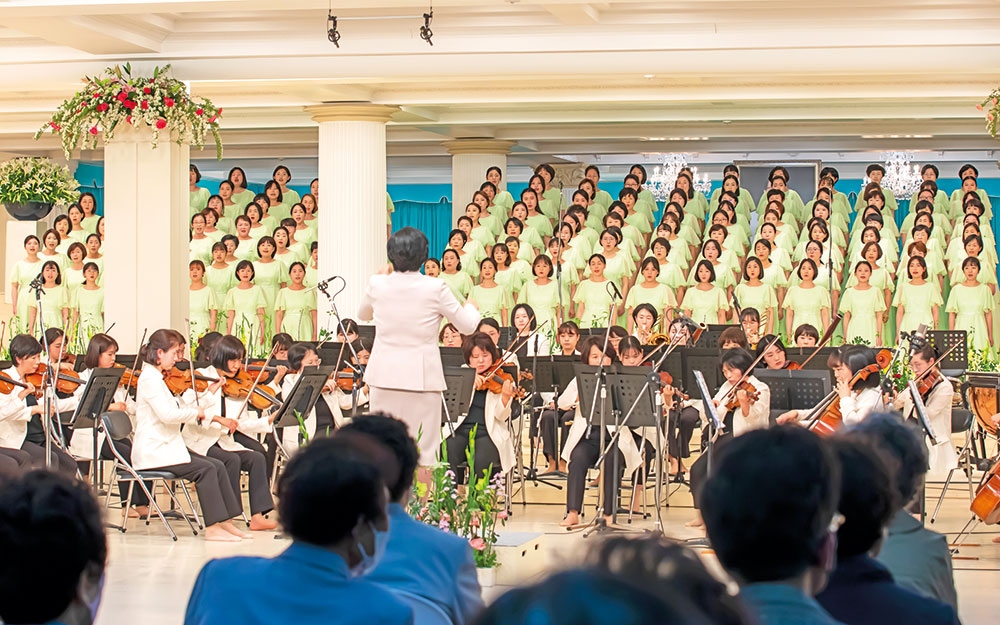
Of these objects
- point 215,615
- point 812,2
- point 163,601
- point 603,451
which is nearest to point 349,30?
point 812,2

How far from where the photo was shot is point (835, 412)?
22.5 ft

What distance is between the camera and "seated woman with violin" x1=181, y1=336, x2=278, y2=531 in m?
7.41

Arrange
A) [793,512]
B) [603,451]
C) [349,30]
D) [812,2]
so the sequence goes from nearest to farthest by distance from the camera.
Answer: [793,512]
[603,451]
[812,2]
[349,30]

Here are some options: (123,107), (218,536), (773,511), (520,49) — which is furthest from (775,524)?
(123,107)

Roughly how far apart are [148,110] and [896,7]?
17.5 ft

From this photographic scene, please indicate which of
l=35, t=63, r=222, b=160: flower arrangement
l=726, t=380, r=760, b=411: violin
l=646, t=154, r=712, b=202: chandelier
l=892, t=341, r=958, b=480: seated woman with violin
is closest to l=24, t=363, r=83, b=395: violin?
l=35, t=63, r=222, b=160: flower arrangement

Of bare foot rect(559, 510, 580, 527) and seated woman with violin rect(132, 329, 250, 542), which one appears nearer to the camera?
seated woman with violin rect(132, 329, 250, 542)

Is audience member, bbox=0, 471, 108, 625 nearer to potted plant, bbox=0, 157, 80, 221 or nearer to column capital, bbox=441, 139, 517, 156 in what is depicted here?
potted plant, bbox=0, 157, 80, 221

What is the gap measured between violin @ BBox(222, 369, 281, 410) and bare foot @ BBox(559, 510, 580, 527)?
170 cm

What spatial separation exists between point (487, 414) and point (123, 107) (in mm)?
3966

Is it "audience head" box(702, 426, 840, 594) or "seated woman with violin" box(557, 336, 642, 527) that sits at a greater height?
"audience head" box(702, 426, 840, 594)

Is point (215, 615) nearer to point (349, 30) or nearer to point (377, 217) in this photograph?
point (349, 30)

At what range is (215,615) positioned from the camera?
2.10m

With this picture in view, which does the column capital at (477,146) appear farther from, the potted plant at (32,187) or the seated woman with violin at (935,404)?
the seated woman with violin at (935,404)
